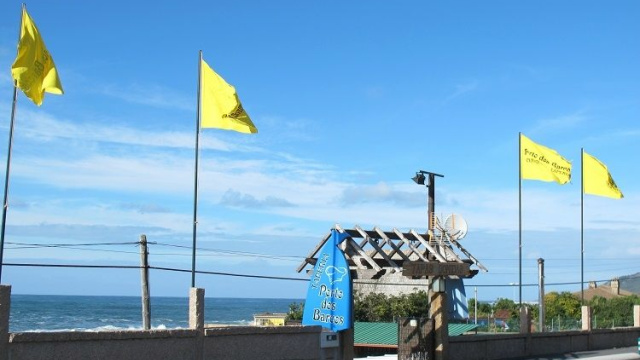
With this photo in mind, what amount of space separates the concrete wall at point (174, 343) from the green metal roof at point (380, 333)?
13.2 m

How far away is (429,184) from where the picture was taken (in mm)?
29609

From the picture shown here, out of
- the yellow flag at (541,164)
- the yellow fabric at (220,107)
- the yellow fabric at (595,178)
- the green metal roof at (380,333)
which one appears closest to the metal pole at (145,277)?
the yellow fabric at (220,107)

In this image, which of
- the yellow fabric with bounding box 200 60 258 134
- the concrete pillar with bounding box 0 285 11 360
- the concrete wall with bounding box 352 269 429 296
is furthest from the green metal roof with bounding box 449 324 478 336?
the concrete pillar with bounding box 0 285 11 360

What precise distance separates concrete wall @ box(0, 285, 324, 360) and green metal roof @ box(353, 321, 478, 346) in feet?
43.2

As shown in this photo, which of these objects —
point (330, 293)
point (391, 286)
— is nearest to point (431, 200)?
A: point (330, 293)

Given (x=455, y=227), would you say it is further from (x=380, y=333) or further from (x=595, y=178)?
(x=595, y=178)

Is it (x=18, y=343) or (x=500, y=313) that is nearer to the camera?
(x=18, y=343)

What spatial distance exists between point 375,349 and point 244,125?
60.1ft

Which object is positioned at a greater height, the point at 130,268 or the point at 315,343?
the point at 130,268

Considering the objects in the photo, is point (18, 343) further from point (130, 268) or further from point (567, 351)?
point (567, 351)

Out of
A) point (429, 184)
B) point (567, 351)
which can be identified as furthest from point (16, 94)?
point (567, 351)

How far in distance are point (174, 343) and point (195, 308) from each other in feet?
2.55

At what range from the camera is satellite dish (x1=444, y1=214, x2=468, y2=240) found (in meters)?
25.6

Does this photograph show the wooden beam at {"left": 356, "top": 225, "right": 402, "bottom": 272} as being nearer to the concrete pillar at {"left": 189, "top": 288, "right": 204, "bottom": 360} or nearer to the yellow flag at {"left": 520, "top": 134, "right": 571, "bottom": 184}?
the concrete pillar at {"left": 189, "top": 288, "right": 204, "bottom": 360}
